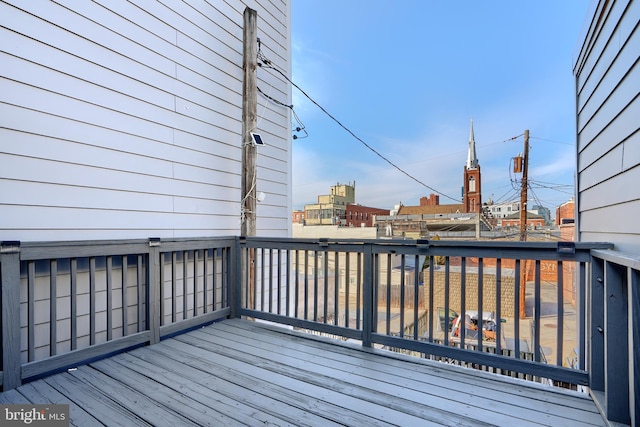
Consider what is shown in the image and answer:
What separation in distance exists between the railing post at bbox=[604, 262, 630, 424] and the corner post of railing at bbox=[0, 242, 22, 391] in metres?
3.04

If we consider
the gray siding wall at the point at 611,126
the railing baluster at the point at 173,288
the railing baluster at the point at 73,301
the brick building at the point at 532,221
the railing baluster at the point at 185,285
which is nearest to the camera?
the gray siding wall at the point at 611,126

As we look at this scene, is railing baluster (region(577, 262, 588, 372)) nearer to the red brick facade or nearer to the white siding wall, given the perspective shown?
the white siding wall

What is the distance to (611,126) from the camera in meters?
1.69

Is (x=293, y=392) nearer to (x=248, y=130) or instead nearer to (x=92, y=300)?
(x=92, y=300)

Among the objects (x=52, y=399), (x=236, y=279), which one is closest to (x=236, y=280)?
(x=236, y=279)

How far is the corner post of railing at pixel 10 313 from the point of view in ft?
5.41

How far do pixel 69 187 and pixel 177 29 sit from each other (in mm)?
1758

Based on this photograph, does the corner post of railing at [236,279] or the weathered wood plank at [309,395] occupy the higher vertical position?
the corner post of railing at [236,279]

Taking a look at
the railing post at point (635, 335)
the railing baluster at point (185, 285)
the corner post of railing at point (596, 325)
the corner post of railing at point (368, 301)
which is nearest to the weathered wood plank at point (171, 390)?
the railing baluster at point (185, 285)

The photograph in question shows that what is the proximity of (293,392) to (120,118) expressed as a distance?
2.31 m

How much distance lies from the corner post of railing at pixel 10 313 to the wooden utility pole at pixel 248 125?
177 cm

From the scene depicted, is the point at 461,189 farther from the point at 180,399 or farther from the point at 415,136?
the point at 180,399

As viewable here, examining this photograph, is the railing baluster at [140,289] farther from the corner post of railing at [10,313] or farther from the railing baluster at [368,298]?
the railing baluster at [368,298]

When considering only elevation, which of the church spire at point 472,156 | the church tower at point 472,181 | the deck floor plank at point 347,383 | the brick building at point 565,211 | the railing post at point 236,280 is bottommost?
the deck floor plank at point 347,383
